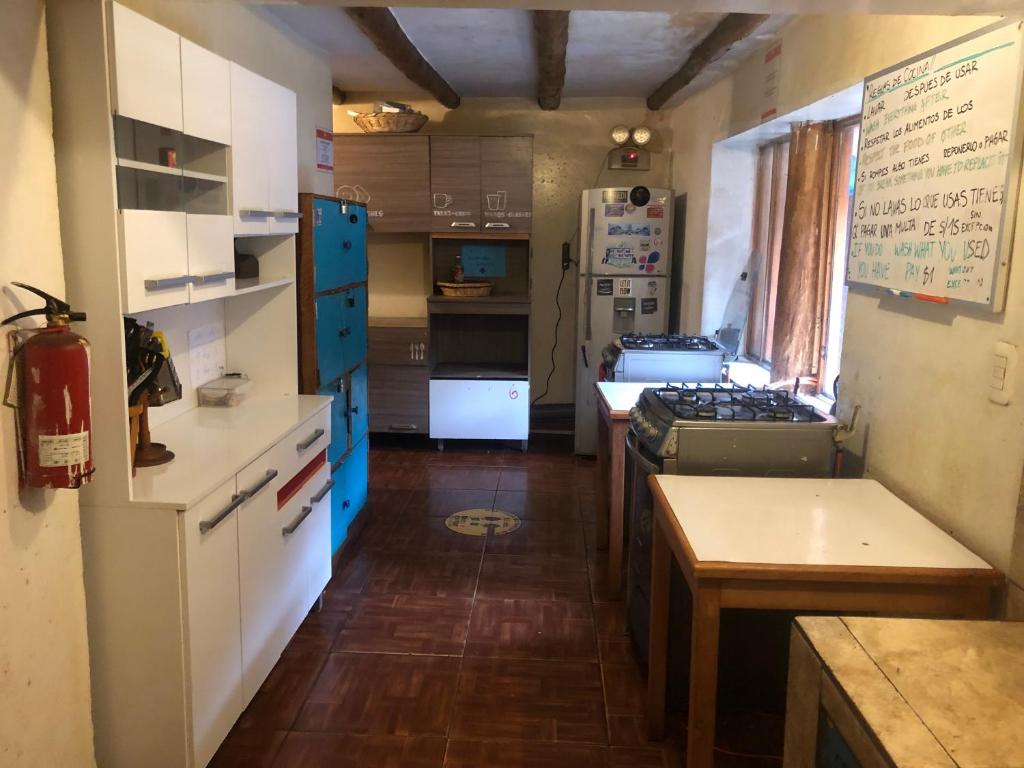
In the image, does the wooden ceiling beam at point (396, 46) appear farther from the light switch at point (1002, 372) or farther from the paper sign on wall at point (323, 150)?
the light switch at point (1002, 372)

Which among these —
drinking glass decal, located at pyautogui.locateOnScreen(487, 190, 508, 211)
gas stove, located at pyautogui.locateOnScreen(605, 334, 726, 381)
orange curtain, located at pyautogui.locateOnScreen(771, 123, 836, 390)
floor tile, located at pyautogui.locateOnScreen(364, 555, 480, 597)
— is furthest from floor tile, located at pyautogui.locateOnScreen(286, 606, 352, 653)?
drinking glass decal, located at pyautogui.locateOnScreen(487, 190, 508, 211)

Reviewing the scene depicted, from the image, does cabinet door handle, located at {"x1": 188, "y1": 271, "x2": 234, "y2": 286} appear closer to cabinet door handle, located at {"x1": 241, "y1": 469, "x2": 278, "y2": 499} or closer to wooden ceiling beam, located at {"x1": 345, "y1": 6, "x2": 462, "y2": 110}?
cabinet door handle, located at {"x1": 241, "y1": 469, "x2": 278, "y2": 499}

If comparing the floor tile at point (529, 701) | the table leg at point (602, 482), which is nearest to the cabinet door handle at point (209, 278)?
the floor tile at point (529, 701)

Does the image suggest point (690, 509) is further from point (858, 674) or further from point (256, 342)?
point (256, 342)

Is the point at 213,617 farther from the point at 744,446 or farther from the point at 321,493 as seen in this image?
the point at 744,446

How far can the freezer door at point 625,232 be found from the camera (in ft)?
16.5

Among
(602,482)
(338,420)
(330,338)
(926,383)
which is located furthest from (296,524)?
(926,383)

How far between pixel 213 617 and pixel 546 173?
441 cm

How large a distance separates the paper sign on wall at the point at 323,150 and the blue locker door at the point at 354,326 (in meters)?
0.72

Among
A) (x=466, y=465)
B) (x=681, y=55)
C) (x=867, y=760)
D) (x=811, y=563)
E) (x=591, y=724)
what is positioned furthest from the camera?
(x=466, y=465)

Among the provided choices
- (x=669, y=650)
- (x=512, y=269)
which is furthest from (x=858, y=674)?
(x=512, y=269)

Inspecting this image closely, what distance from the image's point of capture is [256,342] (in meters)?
3.13

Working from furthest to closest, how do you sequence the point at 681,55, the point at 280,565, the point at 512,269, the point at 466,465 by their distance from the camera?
the point at 512,269 → the point at 466,465 → the point at 681,55 → the point at 280,565

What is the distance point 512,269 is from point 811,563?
4.31 metres
